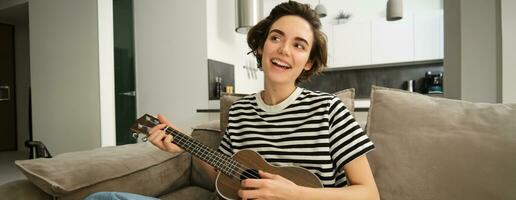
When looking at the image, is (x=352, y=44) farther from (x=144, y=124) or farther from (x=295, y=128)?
(x=144, y=124)

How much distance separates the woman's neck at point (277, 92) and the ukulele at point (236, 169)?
0.20 metres

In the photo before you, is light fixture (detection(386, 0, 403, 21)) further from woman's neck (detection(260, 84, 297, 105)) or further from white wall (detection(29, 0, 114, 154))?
white wall (detection(29, 0, 114, 154))

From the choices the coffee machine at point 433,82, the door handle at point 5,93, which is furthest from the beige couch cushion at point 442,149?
the door handle at point 5,93

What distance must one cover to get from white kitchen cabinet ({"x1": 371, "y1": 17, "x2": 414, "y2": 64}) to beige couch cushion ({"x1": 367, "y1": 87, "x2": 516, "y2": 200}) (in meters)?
3.23

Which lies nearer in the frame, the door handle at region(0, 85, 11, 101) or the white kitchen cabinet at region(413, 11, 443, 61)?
the white kitchen cabinet at region(413, 11, 443, 61)

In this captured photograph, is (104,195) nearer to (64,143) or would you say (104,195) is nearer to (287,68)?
(287,68)

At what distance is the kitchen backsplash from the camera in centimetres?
425

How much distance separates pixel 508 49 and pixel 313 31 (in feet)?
3.00

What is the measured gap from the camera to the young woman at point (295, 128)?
81 centimetres

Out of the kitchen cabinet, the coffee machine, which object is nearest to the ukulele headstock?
the kitchen cabinet

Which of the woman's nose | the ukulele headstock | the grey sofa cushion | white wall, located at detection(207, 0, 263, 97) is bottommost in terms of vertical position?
the grey sofa cushion

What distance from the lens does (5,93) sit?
5.00 meters

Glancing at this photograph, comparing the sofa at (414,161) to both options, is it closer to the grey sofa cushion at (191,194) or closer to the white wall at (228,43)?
the grey sofa cushion at (191,194)

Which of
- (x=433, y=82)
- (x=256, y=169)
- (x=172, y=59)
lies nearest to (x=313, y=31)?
(x=256, y=169)
